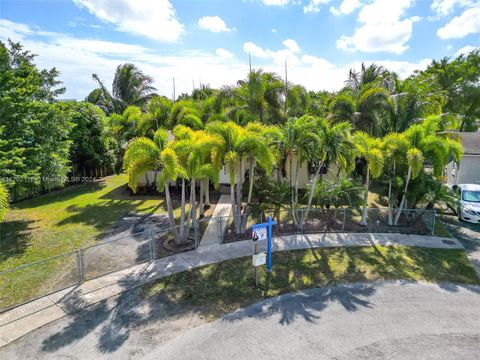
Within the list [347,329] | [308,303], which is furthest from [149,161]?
[347,329]

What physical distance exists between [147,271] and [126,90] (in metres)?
27.8

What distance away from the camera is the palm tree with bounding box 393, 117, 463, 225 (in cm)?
1248

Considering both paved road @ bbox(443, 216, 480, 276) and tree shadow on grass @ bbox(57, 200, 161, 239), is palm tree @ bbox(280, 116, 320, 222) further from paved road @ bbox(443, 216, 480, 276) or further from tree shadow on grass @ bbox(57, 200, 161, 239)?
tree shadow on grass @ bbox(57, 200, 161, 239)

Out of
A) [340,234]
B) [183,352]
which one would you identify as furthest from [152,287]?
[340,234]

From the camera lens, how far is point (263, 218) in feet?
45.1

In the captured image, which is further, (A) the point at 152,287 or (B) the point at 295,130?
(B) the point at 295,130

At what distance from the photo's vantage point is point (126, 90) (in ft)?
110

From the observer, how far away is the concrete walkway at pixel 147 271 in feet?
25.5

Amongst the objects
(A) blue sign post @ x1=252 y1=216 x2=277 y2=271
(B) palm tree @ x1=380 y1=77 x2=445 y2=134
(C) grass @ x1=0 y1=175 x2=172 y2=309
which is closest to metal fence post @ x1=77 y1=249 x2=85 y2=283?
(C) grass @ x1=0 y1=175 x2=172 y2=309

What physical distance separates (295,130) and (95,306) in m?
8.82

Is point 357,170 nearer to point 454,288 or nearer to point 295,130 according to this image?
point 295,130

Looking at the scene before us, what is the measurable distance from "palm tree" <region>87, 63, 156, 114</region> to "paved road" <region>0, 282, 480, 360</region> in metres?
28.3

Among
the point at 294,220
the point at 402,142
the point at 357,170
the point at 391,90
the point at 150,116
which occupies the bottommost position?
the point at 294,220

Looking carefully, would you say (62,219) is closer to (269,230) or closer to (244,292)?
(244,292)
